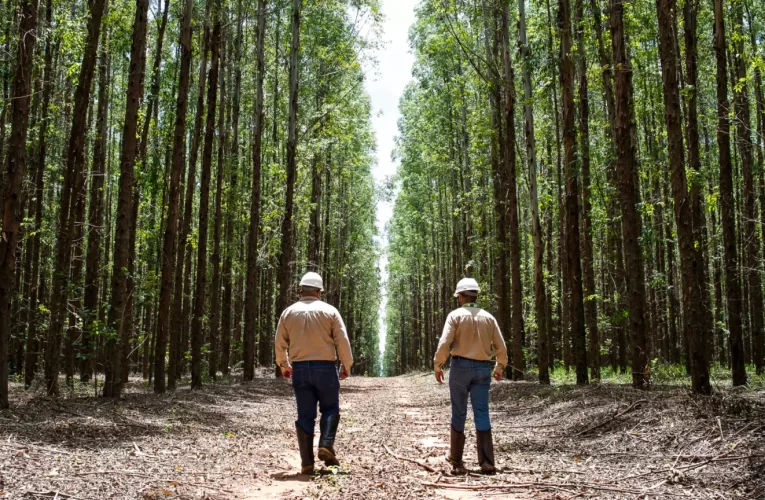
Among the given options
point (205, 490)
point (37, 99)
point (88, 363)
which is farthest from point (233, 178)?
point (205, 490)

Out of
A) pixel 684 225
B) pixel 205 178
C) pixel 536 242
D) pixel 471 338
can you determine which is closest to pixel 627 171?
pixel 684 225

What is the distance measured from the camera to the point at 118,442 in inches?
277

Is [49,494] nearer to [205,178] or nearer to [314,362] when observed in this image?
[314,362]

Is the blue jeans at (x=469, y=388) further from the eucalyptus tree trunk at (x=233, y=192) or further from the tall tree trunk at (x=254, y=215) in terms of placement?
the eucalyptus tree trunk at (x=233, y=192)

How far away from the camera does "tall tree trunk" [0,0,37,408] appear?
343 inches

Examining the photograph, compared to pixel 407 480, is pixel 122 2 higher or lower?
higher

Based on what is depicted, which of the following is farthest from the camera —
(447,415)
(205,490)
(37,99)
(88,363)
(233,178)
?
(233,178)

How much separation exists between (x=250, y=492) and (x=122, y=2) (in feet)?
59.5

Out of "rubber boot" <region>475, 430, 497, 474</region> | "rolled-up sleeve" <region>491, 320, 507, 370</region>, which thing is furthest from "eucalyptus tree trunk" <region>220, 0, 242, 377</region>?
"rubber boot" <region>475, 430, 497, 474</region>

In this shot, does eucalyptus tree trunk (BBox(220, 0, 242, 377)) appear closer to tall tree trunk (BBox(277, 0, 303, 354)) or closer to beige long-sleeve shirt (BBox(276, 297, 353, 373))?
tall tree trunk (BBox(277, 0, 303, 354))

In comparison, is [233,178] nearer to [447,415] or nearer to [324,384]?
[447,415]

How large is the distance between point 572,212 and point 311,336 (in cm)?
944

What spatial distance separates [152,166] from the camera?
1753 cm

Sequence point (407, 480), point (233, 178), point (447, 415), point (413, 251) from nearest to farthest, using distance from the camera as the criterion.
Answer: point (407, 480)
point (447, 415)
point (233, 178)
point (413, 251)
